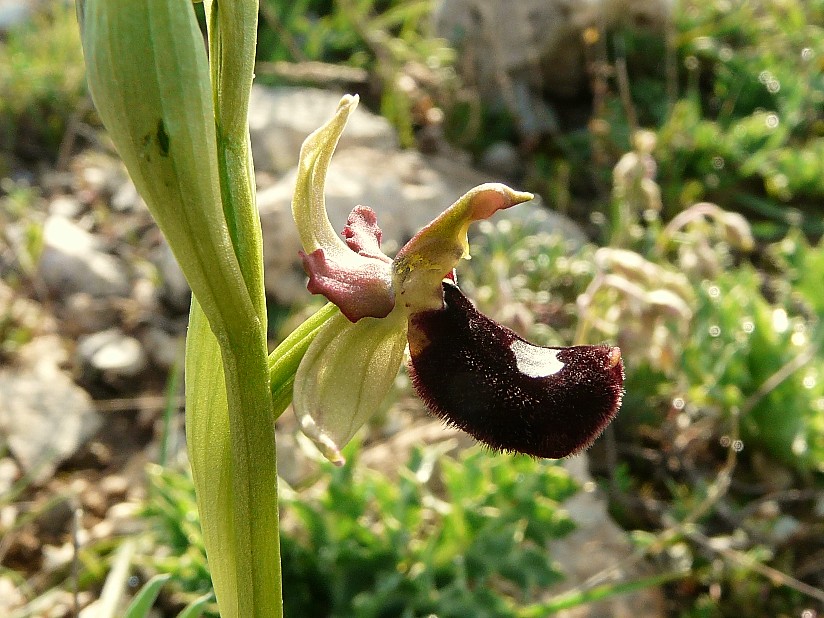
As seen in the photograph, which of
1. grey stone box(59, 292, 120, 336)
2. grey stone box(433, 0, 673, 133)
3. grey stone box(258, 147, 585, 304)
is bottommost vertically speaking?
grey stone box(59, 292, 120, 336)

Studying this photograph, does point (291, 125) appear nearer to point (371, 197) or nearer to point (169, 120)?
point (371, 197)

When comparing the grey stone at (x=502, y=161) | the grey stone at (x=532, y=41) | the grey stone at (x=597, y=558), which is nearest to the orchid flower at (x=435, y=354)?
the grey stone at (x=597, y=558)

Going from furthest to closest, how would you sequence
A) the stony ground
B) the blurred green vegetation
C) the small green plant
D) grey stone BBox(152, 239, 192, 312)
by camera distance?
the small green plant
grey stone BBox(152, 239, 192, 312)
the stony ground
the blurred green vegetation

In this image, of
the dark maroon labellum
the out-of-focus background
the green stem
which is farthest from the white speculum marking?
the out-of-focus background

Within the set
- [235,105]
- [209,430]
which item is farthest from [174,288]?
[235,105]

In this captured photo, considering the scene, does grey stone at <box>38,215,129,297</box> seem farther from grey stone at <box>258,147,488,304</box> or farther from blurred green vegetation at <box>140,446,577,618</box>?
blurred green vegetation at <box>140,446,577,618</box>

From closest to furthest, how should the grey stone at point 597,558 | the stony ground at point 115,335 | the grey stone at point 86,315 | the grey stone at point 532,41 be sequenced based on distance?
1. the grey stone at point 597,558
2. the stony ground at point 115,335
3. the grey stone at point 86,315
4. the grey stone at point 532,41

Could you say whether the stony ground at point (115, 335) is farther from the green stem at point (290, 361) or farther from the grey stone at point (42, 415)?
the green stem at point (290, 361)
